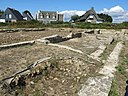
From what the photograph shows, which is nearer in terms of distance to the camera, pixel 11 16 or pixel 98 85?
pixel 98 85

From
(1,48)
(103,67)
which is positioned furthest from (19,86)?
(1,48)

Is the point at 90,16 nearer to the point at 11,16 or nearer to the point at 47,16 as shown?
the point at 47,16

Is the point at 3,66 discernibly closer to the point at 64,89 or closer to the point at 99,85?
the point at 64,89

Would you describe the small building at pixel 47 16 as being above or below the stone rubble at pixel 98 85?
above

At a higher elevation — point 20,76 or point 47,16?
point 47,16

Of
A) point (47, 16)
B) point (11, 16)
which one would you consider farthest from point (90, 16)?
point (11, 16)

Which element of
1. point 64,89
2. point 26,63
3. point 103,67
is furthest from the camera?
point 103,67

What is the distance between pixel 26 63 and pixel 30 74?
120cm

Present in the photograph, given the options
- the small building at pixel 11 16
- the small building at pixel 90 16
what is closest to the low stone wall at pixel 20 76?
the small building at pixel 90 16

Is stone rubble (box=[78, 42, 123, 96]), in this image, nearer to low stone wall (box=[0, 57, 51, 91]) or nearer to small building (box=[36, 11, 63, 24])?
low stone wall (box=[0, 57, 51, 91])

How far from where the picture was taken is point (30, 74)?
535 centimetres

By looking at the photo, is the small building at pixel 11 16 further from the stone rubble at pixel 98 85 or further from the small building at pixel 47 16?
the stone rubble at pixel 98 85

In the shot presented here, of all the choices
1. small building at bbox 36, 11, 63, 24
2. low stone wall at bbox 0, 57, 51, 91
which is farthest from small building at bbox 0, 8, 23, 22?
low stone wall at bbox 0, 57, 51, 91

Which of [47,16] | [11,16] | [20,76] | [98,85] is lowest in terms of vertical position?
[98,85]
